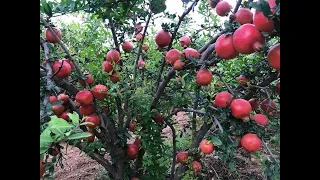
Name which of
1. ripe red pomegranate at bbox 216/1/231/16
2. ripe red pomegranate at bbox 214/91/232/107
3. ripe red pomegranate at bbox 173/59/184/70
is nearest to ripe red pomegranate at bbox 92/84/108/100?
ripe red pomegranate at bbox 173/59/184/70

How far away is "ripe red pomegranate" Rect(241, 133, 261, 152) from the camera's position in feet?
2.56

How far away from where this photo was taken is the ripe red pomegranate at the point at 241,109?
0.79 meters

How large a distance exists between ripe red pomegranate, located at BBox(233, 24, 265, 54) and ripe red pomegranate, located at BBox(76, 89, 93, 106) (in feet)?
1.94

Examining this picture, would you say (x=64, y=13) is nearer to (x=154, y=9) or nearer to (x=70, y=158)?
(x=154, y=9)

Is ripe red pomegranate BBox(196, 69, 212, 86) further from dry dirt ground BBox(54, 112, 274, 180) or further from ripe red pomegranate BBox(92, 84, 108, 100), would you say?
dry dirt ground BBox(54, 112, 274, 180)

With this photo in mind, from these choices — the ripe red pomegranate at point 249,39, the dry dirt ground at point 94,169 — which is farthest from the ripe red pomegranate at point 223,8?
the dry dirt ground at point 94,169

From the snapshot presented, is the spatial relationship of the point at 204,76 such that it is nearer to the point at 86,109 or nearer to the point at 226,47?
the point at 226,47

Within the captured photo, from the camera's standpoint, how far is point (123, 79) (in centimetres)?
114

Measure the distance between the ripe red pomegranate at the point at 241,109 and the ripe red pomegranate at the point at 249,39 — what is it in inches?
9.8

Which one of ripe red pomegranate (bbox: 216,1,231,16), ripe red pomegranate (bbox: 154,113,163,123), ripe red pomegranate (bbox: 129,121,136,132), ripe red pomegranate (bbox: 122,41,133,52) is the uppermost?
ripe red pomegranate (bbox: 216,1,231,16)

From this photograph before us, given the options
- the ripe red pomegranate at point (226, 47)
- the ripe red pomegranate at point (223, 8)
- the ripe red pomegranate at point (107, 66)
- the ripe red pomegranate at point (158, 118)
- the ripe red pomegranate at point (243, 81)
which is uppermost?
the ripe red pomegranate at point (223, 8)

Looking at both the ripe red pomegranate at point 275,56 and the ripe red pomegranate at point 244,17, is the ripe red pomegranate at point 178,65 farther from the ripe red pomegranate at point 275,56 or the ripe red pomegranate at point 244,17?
the ripe red pomegranate at point 275,56

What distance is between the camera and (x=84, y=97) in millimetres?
960
